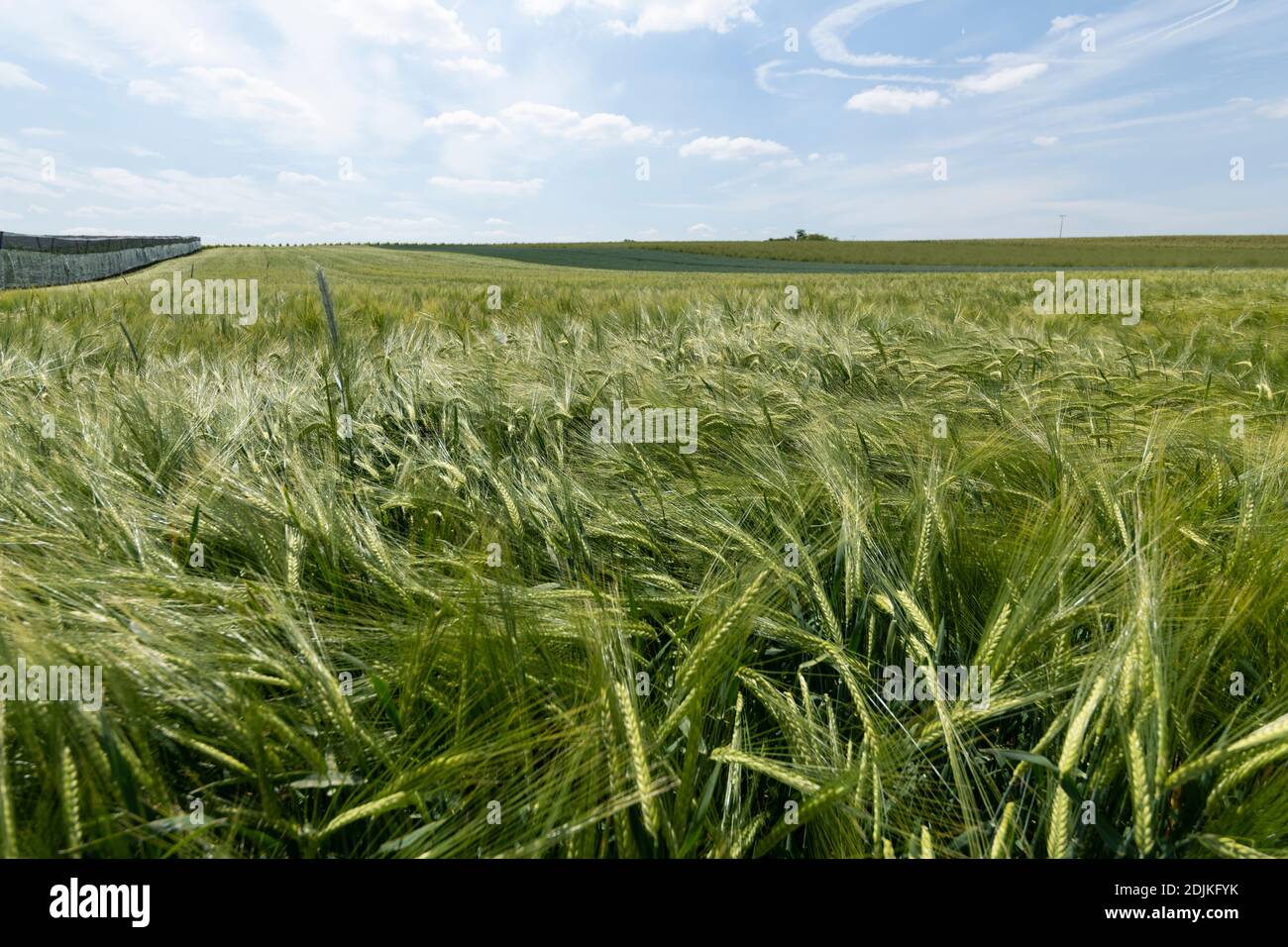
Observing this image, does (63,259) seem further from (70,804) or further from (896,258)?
(896,258)

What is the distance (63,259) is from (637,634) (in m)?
29.5

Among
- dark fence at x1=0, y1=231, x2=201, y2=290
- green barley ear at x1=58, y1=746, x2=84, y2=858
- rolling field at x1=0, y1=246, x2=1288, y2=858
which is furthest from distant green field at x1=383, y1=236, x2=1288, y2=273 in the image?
green barley ear at x1=58, y1=746, x2=84, y2=858

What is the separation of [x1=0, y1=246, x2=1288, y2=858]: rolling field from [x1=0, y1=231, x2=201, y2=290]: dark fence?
21.5 meters

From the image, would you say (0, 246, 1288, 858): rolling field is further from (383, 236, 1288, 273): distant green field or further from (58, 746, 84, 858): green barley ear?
(383, 236, 1288, 273): distant green field

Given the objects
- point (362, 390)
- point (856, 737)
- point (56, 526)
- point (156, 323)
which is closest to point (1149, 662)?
point (856, 737)

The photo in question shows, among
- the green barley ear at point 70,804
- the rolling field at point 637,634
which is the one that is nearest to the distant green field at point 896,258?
the rolling field at point 637,634

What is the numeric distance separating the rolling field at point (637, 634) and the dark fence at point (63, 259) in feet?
70.5

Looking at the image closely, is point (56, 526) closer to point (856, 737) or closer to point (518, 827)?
point (518, 827)

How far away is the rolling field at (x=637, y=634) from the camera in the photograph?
0.75 m

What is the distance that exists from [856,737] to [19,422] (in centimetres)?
245

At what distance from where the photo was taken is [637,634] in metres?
1.14

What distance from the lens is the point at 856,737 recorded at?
1008 millimetres

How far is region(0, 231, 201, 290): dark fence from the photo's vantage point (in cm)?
1714

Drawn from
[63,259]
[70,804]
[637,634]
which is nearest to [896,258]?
[63,259]
